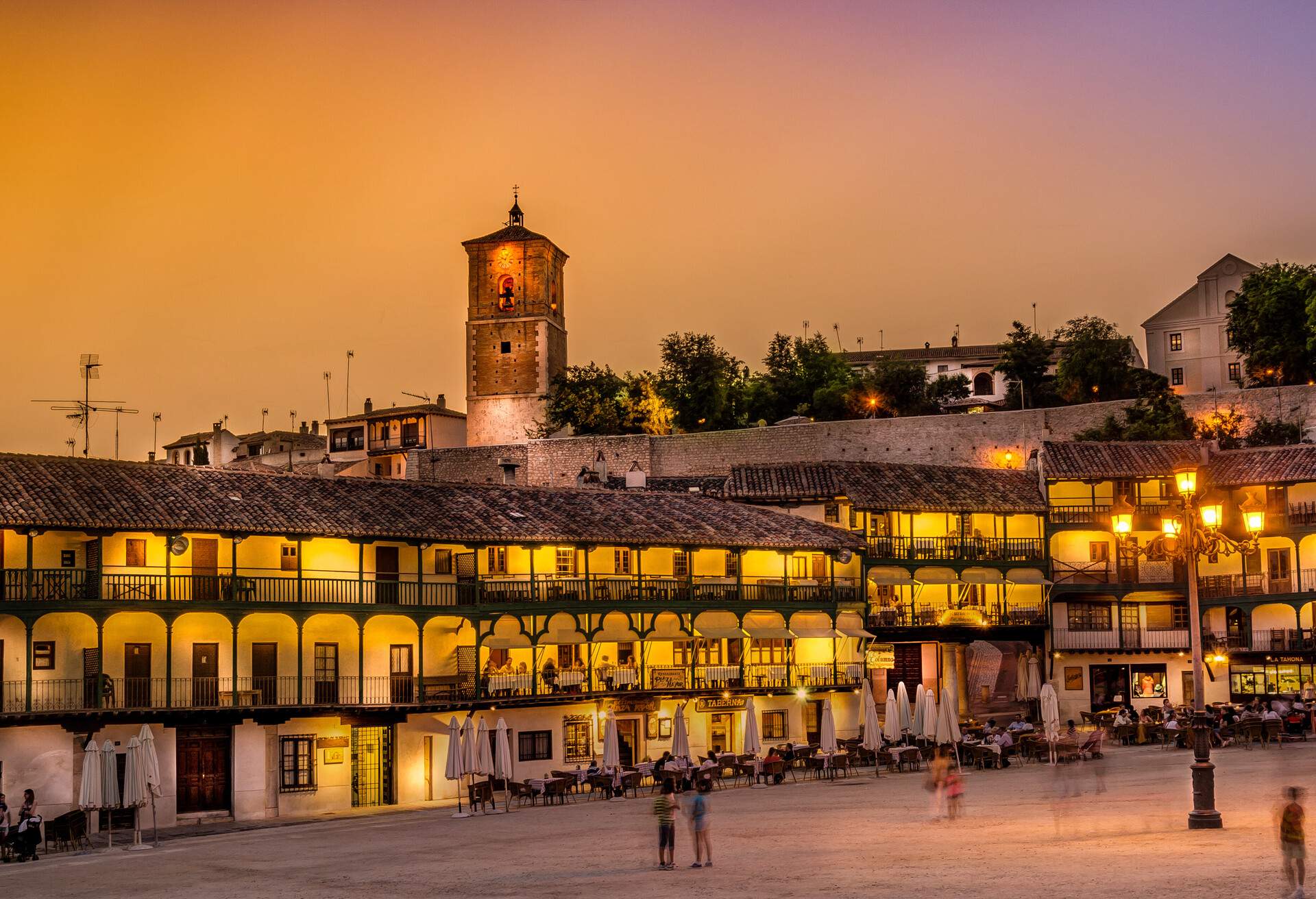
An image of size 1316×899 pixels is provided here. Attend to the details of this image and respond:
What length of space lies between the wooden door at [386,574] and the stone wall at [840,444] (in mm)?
36939

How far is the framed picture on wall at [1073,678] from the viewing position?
6275 cm

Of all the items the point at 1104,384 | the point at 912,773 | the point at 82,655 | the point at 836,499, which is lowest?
the point at 912,773

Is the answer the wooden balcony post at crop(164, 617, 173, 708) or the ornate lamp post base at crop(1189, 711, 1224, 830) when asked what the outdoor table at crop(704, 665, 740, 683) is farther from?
the ornate lamp post base at crop(1189, 711, 1224, 830)

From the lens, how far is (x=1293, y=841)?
63.9 ft

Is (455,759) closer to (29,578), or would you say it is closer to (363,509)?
(363,509)

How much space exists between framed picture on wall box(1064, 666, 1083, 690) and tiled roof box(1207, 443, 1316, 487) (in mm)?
9022

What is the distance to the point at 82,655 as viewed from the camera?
39.3m

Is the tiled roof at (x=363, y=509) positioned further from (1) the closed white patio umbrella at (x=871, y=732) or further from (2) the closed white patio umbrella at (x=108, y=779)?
(1) the closed white patio umbrella at (x=871, y=732)

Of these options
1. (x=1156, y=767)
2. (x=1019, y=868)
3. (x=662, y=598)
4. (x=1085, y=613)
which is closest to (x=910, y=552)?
(x=1085, y=613)

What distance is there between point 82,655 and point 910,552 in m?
31.6

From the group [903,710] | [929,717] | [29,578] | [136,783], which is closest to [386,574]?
[29,578]

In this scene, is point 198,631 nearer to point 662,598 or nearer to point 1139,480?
point 662,598

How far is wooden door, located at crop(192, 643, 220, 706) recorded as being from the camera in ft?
133

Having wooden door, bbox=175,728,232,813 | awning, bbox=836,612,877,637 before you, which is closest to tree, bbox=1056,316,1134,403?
awning, bbox=836,612,877,637
